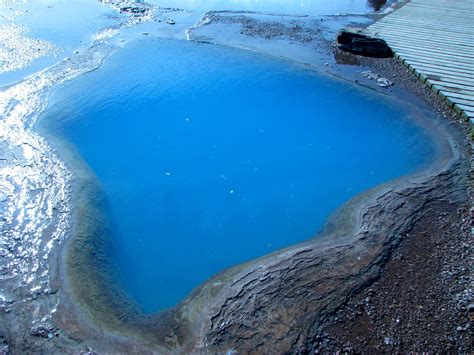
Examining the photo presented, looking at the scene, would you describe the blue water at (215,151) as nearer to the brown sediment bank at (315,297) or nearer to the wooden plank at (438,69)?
the brown sediment bank at (315,297)

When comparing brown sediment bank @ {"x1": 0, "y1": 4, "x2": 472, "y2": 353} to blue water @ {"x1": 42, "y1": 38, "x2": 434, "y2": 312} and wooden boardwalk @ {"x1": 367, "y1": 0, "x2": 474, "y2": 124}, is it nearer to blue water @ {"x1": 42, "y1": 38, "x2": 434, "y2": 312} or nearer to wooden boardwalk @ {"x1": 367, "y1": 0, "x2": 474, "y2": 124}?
blue water @ {"x1": 42, "y1": 38, "x2": 434, "y2": 312}

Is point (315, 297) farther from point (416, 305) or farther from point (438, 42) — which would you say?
point (438, 42)

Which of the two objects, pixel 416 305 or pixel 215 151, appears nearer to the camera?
pixel 416 305

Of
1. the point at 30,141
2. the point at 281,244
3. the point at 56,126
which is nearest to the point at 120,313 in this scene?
the point at 281,244

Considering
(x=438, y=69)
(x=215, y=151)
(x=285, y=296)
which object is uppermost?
(x=438, y=69)

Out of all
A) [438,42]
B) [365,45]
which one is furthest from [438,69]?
[438,42]

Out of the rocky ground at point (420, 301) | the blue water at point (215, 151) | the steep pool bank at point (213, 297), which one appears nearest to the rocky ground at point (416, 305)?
the rocky ground at point (420, 301)
